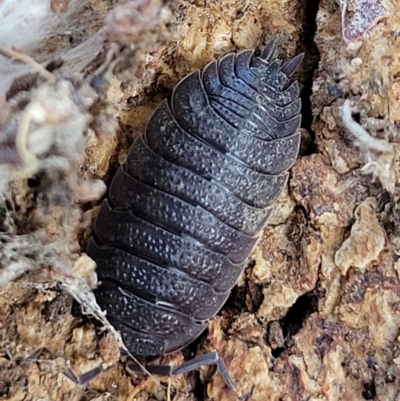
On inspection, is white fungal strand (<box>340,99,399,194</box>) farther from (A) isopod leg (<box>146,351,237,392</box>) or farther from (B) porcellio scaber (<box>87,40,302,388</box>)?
(A) isopod leg (<box>146,351,237,392</box>)

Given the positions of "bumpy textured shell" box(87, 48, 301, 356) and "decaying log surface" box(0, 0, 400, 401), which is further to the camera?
"bumpy textured shell" box(87, 48, 301, 356)

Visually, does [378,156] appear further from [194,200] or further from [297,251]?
[194,200]

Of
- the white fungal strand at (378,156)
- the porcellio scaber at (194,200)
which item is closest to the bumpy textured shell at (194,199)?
the porcellio scaber at (194,200)

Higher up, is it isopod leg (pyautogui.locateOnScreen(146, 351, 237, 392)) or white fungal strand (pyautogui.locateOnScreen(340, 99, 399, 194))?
white fungal strand (pyautogui.locateOnScreen(340, 99, 399, 194))

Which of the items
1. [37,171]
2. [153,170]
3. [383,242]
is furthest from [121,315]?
[383,242]

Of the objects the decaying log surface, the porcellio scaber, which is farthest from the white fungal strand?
the porcellio scaber

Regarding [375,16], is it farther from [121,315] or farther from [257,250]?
[121,315]

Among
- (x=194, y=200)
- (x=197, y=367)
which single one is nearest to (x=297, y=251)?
(x=194, y=200)
